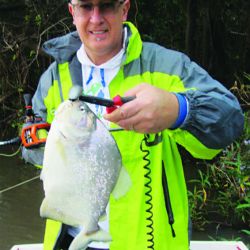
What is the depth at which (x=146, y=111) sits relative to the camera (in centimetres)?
130

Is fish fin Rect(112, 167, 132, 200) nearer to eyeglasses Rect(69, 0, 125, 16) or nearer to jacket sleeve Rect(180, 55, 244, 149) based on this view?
jacket sleeve Rect(180, 55, 244, 149)

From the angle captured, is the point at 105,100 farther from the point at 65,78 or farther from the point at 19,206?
the point at 19,206

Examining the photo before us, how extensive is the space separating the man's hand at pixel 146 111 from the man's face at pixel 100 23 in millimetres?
485

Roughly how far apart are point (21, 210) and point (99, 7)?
379 cm

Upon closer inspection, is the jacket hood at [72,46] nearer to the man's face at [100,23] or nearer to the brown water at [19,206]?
the man's face at [100,23]

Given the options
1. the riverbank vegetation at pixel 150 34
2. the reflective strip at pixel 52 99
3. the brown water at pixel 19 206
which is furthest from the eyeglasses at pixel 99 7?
the riverbank vegetation at pixel 150 34

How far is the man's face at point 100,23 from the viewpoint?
5.61 ft

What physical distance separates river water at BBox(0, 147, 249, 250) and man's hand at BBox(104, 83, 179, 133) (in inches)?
118

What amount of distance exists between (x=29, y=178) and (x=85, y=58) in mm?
4510

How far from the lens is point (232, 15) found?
7203mm

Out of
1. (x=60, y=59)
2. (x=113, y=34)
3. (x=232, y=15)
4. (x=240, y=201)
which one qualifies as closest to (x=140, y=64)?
(x=113, y=34)

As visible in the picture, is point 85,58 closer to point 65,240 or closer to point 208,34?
point 65,240

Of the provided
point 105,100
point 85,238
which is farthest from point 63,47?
point 85,238

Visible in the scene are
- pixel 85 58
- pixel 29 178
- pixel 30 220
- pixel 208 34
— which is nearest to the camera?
pixel 85 58
